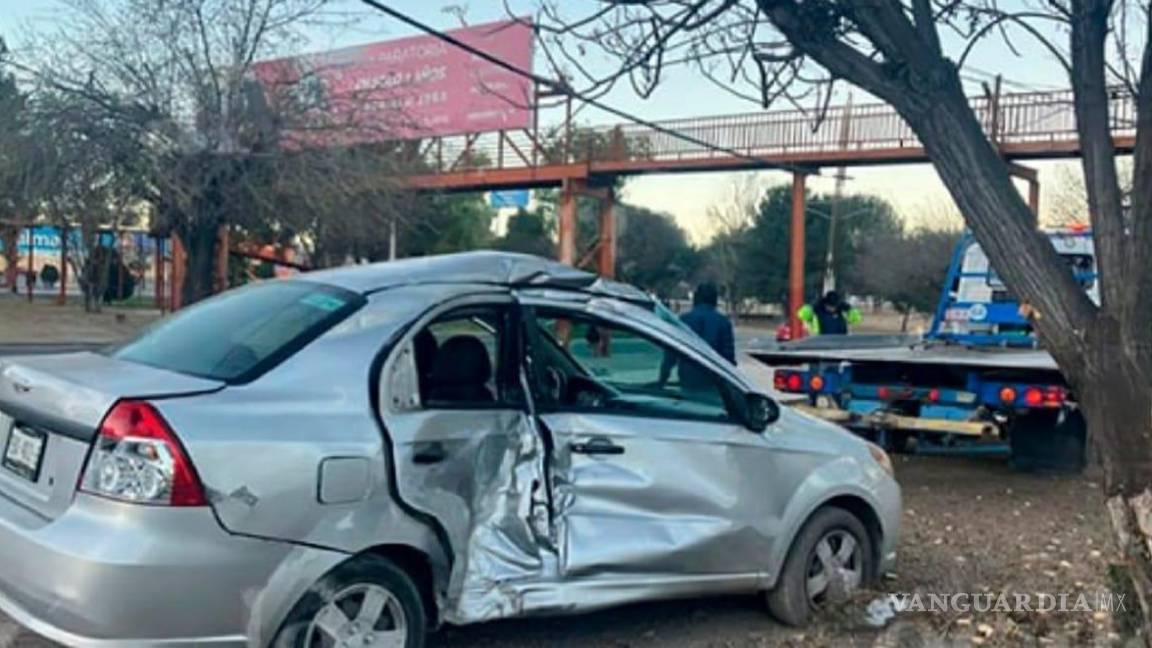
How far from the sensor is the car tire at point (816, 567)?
506 centimetres

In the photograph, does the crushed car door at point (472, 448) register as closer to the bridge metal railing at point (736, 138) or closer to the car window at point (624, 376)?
the car window at point (624, 376)

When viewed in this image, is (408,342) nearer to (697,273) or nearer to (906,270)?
(906,270)

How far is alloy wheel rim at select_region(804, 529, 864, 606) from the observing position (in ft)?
17.0

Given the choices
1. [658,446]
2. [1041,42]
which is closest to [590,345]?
[658,446]

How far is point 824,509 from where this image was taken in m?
5.21

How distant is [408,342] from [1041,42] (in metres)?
3.34

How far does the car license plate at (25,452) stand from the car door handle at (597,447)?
1.96m

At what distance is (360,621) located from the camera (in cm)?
385

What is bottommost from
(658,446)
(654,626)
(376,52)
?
(654,626)

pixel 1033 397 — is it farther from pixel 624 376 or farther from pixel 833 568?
pixel 624 376

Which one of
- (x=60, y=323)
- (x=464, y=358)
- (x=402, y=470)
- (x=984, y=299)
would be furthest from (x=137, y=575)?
(x=60, y=323)

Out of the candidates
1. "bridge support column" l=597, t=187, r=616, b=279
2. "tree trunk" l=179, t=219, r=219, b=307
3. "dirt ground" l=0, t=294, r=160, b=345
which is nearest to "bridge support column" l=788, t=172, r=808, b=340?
"bridge support column" l=597, t=187, r=616, b=279

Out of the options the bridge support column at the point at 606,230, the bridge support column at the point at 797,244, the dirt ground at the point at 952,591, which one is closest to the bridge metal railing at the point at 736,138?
the bridge support column at the point at 797,244

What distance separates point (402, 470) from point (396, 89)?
1944 cm
